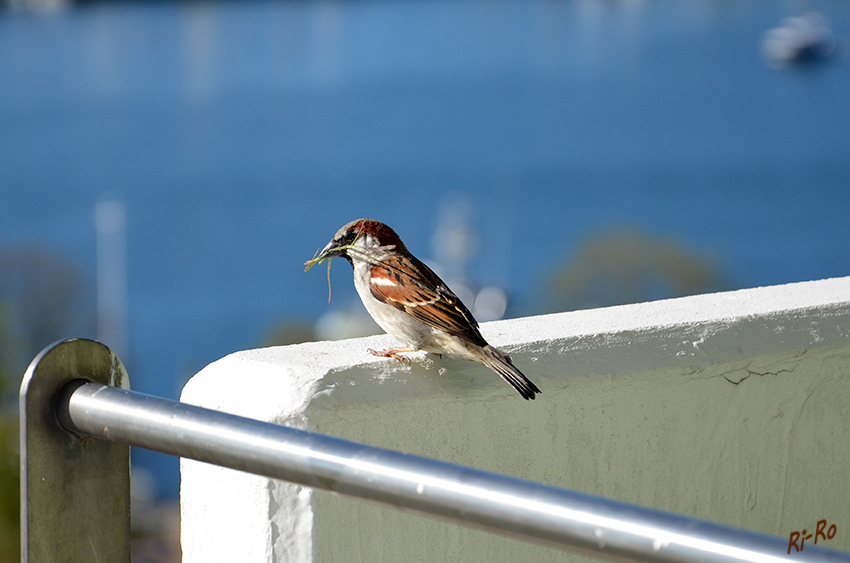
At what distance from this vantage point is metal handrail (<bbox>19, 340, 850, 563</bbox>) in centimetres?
59

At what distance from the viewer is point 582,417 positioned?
1765mm

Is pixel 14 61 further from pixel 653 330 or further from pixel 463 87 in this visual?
pixel 653 330

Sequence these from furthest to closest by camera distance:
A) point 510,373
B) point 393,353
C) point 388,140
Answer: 1. point 388,140
2. point 393,353
3. point 510,373

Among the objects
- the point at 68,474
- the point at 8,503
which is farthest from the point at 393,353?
the point at 8,503

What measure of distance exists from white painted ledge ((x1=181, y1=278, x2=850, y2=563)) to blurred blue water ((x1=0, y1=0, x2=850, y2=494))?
49095mm

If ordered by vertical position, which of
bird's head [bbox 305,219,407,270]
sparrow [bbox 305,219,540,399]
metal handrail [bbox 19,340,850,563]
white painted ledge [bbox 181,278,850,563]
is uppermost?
bird's head [bbox 305,219,407,270]

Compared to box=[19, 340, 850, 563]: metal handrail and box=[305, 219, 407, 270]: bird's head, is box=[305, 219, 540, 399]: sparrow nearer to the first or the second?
box=[305, 219, 407, 270]: bird's head

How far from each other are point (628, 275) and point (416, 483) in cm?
4608

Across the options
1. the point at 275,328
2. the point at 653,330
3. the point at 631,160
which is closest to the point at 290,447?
the point at 653,330

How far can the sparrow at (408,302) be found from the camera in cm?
169

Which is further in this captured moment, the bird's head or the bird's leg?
the bird's head

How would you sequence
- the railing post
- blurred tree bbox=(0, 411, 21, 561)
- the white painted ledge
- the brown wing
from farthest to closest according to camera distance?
blurred tree bbox=(0, 411, 21, 561) < the brown wing < the white painted ledge < the railing post

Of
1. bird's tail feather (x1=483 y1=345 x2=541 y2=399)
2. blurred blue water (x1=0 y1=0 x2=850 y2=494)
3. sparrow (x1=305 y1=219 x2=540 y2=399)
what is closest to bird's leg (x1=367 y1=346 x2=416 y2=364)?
sparrow (x1=305 y1=219 x2=540 y2=399)

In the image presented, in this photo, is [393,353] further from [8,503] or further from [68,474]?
[8,503]
